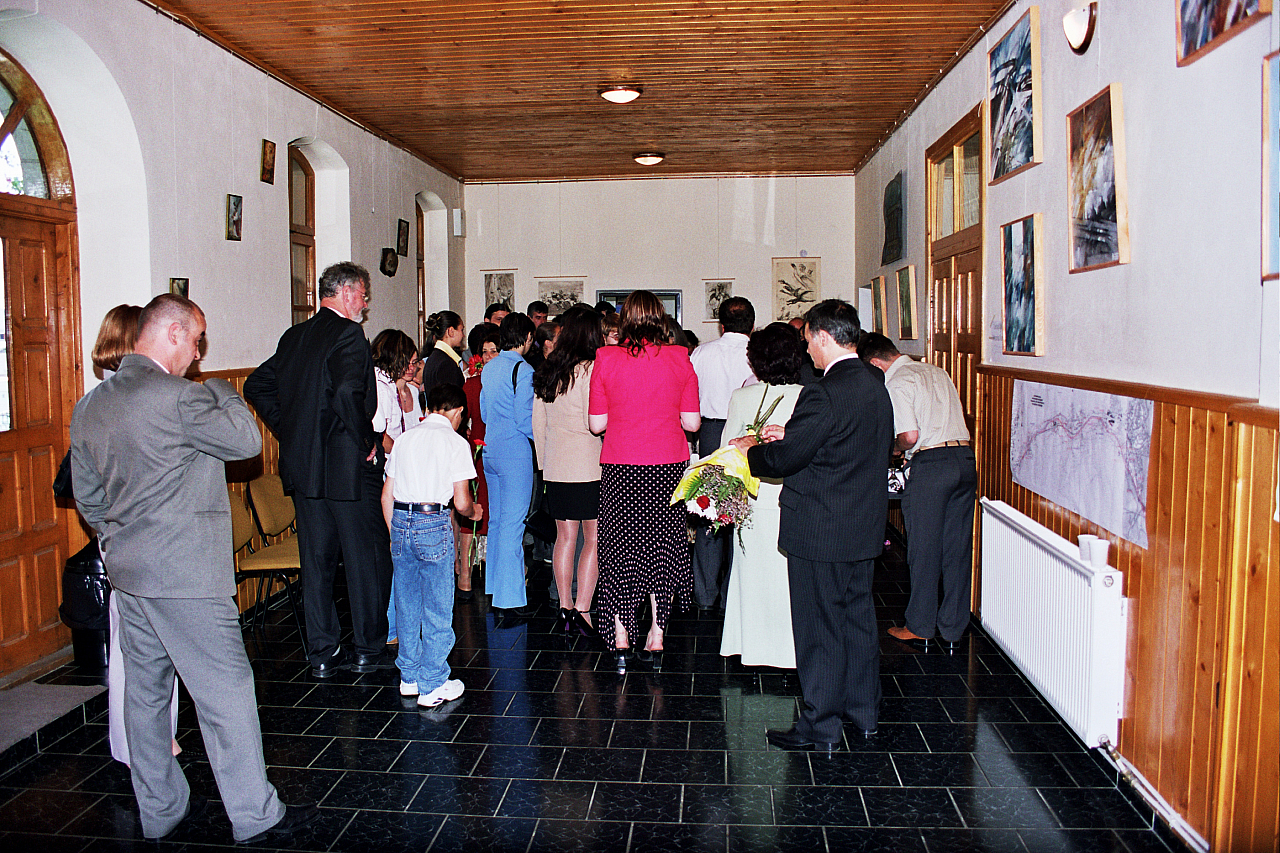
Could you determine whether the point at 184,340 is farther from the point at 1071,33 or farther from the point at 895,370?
the point at 1071,33

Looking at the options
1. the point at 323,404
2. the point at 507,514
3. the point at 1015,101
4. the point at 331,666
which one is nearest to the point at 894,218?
the point at 1015,101

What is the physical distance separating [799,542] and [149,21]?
453cm

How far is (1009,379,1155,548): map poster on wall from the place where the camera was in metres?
3.42

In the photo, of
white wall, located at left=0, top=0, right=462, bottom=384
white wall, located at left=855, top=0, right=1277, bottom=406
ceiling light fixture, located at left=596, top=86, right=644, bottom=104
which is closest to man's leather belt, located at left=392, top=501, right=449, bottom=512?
white wall, located at left=0, top=0, right=462, bottom=384

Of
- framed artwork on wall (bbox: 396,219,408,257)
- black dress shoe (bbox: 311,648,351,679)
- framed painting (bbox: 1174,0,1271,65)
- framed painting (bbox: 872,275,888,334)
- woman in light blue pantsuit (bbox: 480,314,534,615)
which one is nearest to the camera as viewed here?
framed painting (bbox: 1174,0,1271,65)

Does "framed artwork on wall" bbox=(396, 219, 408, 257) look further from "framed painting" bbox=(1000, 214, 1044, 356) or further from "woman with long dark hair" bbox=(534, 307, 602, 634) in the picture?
"framed painting" bbox=(1000, 214, 1044, 356)

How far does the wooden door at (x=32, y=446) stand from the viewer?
4.65 m

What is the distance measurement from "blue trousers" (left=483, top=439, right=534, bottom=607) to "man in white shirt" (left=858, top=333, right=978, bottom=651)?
216cm

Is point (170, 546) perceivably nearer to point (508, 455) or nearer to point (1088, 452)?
Answer: point (508, 455)

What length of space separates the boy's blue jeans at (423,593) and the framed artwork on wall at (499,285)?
26.2 ft

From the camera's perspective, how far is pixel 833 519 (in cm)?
376

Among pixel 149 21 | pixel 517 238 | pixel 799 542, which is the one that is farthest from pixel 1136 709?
pixel 517 238

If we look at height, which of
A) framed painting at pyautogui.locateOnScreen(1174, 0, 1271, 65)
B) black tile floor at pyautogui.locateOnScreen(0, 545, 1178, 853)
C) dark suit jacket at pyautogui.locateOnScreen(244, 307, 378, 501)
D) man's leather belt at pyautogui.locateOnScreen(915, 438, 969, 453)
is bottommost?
black tile floor at pyautogui.locateOnScreen(0, 545, 1178, 853)

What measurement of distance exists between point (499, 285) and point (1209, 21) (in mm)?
9749
